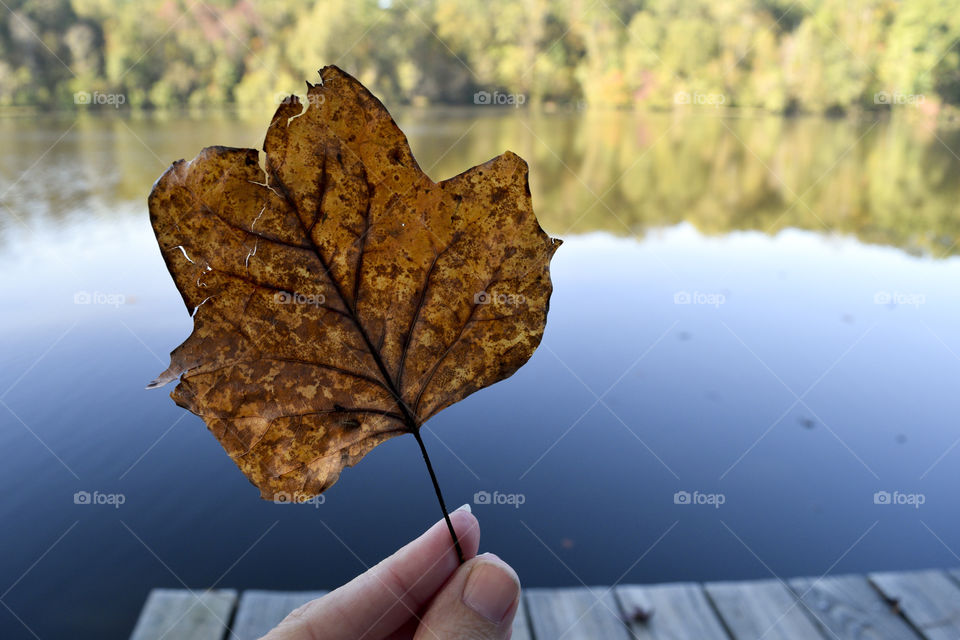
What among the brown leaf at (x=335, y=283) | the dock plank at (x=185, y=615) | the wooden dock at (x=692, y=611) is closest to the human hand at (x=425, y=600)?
the brown leaf at (x=335, y=283)

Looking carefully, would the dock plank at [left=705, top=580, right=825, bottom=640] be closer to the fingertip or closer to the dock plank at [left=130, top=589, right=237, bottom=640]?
the fingertip

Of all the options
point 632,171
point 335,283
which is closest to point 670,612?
point 335,283

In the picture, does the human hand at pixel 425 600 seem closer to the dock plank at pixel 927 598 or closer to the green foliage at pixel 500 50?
the dock plank at pixel 927 598

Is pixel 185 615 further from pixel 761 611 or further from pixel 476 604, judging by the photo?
pixel 761 611

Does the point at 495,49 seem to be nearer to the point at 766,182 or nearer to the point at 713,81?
the point at 766,182

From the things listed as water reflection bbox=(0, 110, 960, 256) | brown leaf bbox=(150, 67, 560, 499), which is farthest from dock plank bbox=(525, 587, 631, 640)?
water reflection bbox=(0, 110, 960, 256)

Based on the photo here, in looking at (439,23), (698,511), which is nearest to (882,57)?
(439,23)
